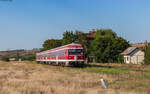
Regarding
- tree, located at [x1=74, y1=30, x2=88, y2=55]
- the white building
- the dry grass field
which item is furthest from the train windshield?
tree, located at [x1=74, y1=30, x2=88, y2=55]

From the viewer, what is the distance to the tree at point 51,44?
288 feet

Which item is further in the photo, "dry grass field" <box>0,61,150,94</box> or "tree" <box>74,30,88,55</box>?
"tree" <box>74,30,88,55</box>

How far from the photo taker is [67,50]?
1132 inches

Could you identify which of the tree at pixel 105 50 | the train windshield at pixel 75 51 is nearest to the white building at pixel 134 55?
the tree at pixel 105 50

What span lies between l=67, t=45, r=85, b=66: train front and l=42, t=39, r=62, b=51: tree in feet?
191

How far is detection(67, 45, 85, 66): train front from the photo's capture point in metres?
28.4

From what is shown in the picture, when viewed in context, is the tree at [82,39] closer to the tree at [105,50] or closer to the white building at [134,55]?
the tree at [105,50]

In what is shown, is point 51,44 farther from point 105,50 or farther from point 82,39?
point 105,50

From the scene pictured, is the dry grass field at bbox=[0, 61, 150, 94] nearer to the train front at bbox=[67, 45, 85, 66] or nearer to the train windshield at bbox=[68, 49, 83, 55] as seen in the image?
the train front at bbox=[67, 45, 85, 66]

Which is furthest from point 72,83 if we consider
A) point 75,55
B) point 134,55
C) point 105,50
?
point 134,55

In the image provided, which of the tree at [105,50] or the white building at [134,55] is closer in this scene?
the white building at [134,55]

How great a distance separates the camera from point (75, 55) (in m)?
28.6

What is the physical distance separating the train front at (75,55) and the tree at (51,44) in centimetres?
5824

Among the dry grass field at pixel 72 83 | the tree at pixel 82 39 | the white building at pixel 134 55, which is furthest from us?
the tree at pixel 82 39
